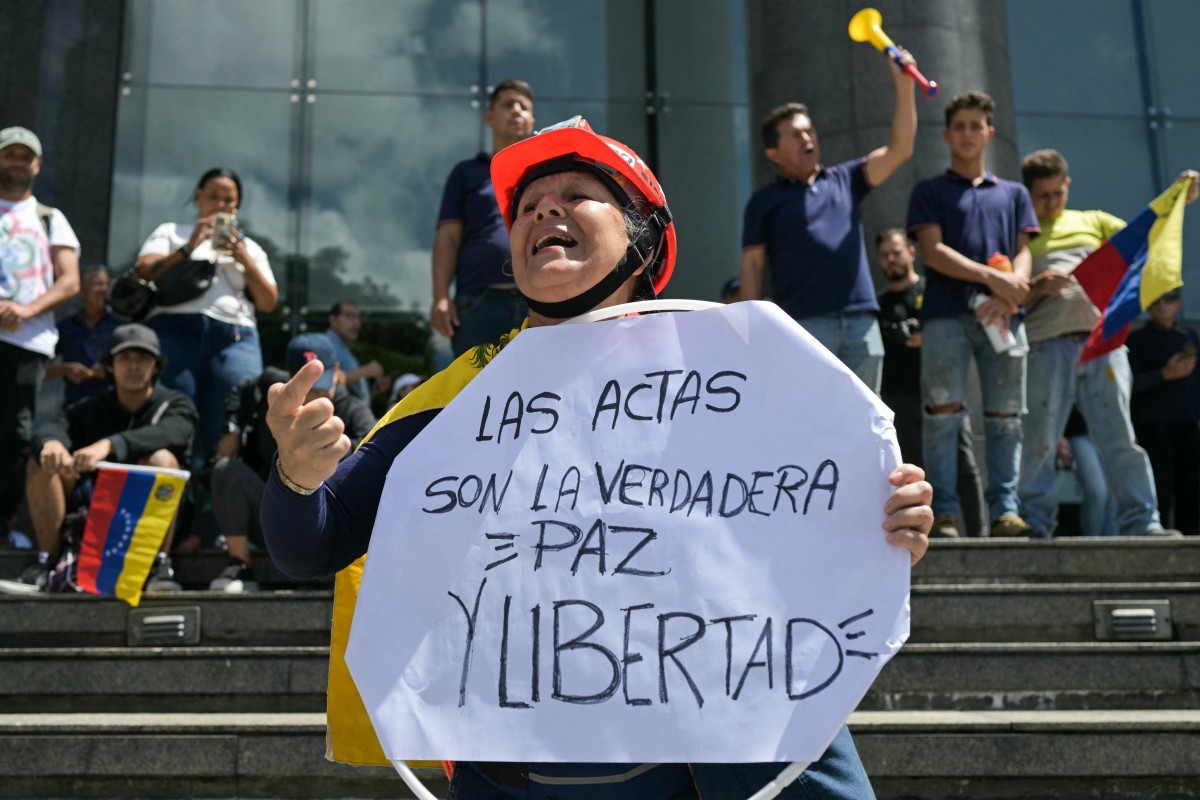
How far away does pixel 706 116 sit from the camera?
11.5 meters

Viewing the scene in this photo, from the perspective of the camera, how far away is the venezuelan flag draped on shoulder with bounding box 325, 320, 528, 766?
2.06m

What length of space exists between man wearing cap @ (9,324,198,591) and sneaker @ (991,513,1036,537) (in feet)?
11.9

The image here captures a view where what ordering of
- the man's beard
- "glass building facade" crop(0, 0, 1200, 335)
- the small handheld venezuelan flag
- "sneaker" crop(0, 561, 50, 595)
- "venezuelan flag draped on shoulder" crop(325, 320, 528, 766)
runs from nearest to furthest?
1. "venezuelan flag draped on shoulder" crop(325, 320, 528, 766)
2. the small handheld venezuelan flag
3. "sneaker" crop(0, 561, 50, 595)
4. the man's beard
5. "glass building facade" crop(0, 0, 1200, 335)

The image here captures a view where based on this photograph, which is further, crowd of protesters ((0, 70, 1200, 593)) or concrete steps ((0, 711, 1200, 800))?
crowd of protesters ((0, 70, 1200, 593))

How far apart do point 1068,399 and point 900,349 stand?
995 millimetres

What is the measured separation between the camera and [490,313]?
552 cm

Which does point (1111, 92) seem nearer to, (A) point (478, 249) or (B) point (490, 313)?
(A) point (478, 249)

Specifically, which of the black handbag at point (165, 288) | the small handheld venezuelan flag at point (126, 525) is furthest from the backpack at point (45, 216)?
the small handheld venezuelan flag at point (126, 525)

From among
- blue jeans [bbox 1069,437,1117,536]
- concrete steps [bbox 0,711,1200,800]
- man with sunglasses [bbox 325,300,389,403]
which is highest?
man with sunglasses [bbox 325,300,389,403]

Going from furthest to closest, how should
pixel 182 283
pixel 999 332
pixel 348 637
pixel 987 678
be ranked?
1. pixel 182 283
2. pixel 999 332
3. pixel 987 678
4. pixel 348 637

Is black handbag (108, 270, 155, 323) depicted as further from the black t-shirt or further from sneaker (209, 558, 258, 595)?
the black t-shirt

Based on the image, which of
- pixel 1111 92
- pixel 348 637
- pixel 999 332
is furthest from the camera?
pixel 1111 92

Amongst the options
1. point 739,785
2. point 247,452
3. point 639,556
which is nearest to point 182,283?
point 247,452

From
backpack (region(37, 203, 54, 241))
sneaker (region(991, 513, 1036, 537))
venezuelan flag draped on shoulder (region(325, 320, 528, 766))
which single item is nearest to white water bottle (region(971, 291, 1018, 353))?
sneaker (region(991, 513, 1036, 537))
